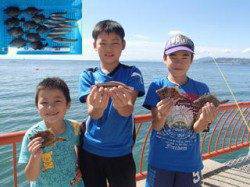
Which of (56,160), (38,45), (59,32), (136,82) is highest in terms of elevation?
(59,32)

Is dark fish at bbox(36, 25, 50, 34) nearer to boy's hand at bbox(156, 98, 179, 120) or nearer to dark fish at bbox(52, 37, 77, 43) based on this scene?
dark fish at bbox(52, 37, 77, 43)

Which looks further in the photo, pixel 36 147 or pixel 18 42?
pixel 18 42

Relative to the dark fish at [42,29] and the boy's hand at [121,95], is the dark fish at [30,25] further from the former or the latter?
the boy's hand at [121,95]

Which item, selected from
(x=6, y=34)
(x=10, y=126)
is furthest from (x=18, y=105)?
(x=6, y=34)

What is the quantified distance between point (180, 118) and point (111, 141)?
0.78 meters

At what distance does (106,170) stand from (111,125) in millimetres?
465

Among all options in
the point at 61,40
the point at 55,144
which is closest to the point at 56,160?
the point at 55,144

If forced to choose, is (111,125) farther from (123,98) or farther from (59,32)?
(59,32)

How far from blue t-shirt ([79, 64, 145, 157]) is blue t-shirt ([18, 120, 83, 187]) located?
6.9 inches

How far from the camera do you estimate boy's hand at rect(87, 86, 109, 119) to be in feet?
10.7

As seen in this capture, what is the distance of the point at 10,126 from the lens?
803 inches

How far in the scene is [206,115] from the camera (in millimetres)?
3553

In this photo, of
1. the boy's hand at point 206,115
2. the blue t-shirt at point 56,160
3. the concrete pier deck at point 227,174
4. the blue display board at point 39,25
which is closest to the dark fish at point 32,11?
the blue display board at point 39,25

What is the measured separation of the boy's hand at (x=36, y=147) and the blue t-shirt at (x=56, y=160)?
22 cm
